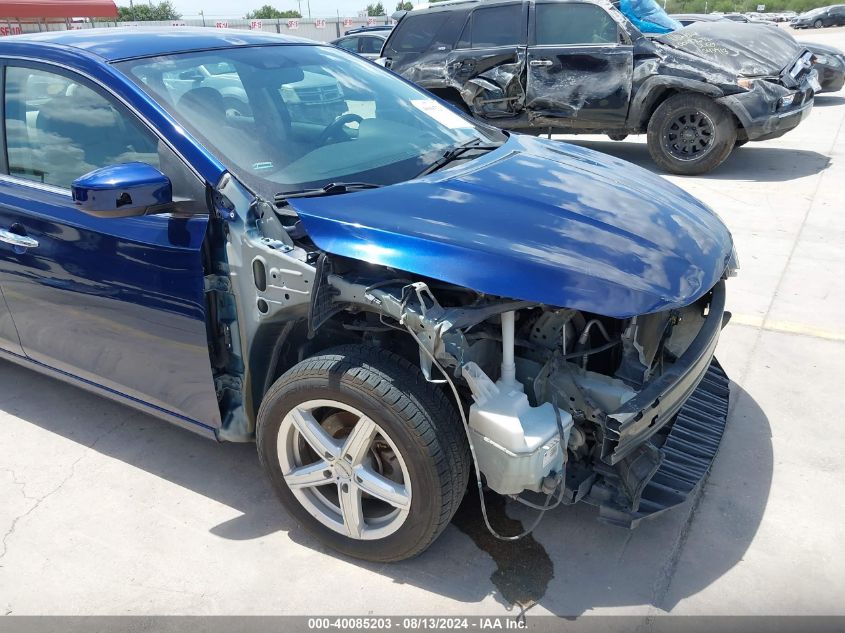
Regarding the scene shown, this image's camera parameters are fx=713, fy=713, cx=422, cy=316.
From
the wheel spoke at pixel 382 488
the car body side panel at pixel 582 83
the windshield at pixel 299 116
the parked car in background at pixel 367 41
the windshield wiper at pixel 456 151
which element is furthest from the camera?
the parked car in background at pixel 367 41

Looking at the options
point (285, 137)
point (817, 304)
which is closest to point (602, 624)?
point (285, 137)

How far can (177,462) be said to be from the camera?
3.20 meters

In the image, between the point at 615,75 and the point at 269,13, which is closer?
the point at 615,75

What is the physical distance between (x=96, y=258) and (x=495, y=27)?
6816 millimetres

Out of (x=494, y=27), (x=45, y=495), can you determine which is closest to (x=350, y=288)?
(x=45, y=495)

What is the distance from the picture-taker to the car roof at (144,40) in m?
2.91

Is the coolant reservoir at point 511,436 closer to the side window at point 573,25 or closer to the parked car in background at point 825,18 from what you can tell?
the side window at point 573,25

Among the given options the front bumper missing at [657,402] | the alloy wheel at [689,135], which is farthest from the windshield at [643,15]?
the front bumper missing at [657,402]

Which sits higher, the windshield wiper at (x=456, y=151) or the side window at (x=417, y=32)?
the windshield wiper at (x=456, y=151)

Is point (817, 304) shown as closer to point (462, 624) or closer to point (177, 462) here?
point (462, 624)

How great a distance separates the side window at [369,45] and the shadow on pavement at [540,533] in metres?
13.2

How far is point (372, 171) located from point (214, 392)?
1041mm

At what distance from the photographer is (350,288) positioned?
7.43ft

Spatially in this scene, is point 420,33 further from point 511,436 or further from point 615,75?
point 511,436
